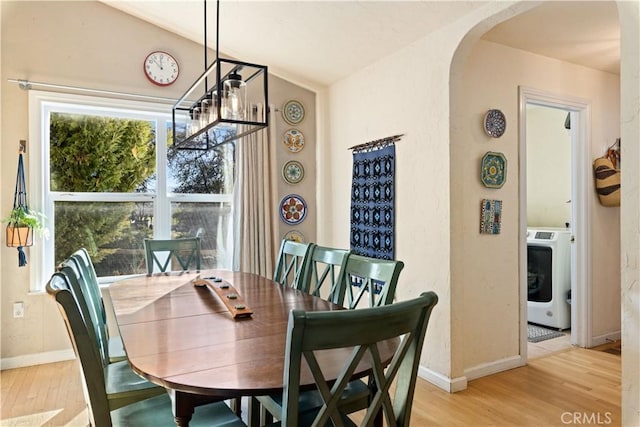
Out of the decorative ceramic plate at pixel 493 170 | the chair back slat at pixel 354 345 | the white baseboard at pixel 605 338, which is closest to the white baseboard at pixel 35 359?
the chair back slat at pixel 354 345

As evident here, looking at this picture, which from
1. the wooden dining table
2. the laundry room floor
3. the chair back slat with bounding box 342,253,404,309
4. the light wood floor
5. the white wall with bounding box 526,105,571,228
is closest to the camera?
the wooden dining table

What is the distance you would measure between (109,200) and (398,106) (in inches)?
98.7

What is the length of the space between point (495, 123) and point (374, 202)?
109cm

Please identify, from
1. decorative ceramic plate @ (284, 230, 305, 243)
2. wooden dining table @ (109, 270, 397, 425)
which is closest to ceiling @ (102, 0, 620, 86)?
decorative ceramic plate @ (284, 230, 305, 243)

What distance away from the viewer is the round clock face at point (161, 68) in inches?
141

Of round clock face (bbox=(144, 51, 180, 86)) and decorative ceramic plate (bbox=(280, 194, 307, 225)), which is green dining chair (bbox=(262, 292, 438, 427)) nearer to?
decorative ceramic plate (bbox=(280, 194, 307, 225))

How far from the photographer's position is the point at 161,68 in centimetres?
362

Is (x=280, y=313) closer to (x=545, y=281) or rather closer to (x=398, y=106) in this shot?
(x=398, y=106)

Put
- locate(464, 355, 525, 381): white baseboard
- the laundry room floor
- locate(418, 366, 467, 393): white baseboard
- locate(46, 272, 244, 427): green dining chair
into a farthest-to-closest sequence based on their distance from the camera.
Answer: the laundry room floor, locate(464, 355, 525, 381): white baseboard, locate(418, 366, 467, 393): white baseboard, locate(46, 272, 244, 427): green dining chair

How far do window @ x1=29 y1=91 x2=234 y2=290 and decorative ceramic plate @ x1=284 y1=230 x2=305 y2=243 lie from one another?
546mm

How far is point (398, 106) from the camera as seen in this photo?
317 centimetres

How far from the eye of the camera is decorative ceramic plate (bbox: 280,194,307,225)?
13.3 feet

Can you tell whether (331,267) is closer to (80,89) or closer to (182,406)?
(182,406)

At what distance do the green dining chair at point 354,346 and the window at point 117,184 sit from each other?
2.90m
